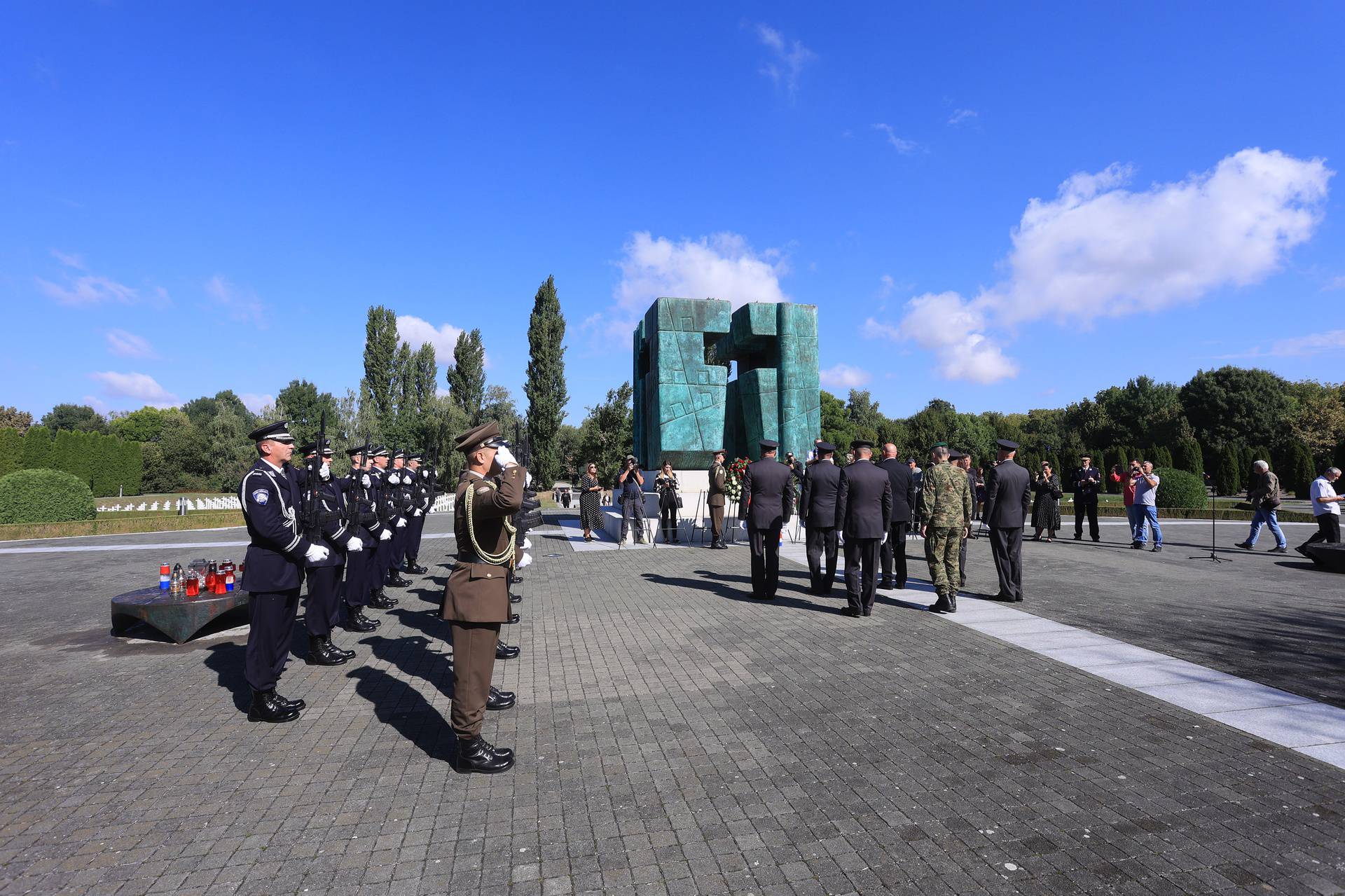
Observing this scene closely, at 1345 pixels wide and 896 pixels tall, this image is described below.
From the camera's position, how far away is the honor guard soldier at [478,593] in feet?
12.8

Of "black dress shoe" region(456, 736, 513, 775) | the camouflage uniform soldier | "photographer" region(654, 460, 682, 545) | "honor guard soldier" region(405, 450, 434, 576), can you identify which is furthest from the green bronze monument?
"black dress shoe" region(456, 736, 513, 775)

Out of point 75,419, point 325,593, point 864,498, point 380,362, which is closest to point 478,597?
point 325,593

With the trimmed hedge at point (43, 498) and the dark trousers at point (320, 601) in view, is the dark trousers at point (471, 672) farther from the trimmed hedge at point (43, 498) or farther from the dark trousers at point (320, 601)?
the trimmed hedge at point (43, 498)

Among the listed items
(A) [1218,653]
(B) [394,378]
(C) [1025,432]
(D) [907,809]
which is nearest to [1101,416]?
(C) [1025,432]

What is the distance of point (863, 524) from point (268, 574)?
597 centimetres

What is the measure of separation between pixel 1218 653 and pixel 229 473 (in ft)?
145

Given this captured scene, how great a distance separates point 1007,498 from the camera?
841 centimetres

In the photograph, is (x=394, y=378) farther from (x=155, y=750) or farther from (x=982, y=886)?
(x=982, y=886)

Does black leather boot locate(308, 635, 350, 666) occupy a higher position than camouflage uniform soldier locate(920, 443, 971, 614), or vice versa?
camouflage uniform soldier locate(920, 443, 971, 614)

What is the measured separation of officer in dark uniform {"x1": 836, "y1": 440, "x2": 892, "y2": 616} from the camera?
776 cm

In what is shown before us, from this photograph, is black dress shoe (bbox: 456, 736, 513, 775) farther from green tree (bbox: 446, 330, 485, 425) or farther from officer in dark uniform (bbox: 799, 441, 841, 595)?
green tree (bbox: 446, 330, 485, 425)

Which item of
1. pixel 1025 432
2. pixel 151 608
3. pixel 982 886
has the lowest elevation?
pixel 982 886

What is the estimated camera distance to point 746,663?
5.97 meters

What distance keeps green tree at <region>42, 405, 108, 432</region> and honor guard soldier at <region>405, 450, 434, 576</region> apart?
104 meters
